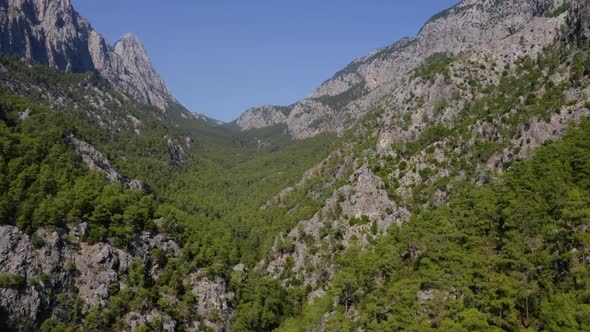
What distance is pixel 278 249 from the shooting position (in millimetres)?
121812

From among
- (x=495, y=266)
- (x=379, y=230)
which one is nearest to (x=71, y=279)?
(x=379, y=230)

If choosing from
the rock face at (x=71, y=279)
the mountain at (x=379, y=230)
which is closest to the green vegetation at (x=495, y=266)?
the mountain at (x=379, y=230)

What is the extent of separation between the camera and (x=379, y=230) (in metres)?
105

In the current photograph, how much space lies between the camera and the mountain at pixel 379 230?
4841 cm

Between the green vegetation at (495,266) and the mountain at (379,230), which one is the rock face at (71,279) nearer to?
the mountain at (379,230)

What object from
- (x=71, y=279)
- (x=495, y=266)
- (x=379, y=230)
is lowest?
(x=71, y=279)

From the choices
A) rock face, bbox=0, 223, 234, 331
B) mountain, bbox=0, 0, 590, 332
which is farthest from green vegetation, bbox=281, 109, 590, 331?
rock face, bbox=0, 223, 234, 331

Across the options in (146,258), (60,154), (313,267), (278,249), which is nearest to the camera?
(146,258)

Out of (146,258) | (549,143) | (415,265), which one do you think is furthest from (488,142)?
(146,258)

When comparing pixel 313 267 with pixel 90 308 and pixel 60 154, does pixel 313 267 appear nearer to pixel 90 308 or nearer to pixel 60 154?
pixel 90 308

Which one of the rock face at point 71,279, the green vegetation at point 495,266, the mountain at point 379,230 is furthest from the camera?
the rock face at point 71,279

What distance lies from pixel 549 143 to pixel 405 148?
47.6 metres

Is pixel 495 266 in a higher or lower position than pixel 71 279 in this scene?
higher

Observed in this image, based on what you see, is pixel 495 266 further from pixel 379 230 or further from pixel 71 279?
pixel 71 279
